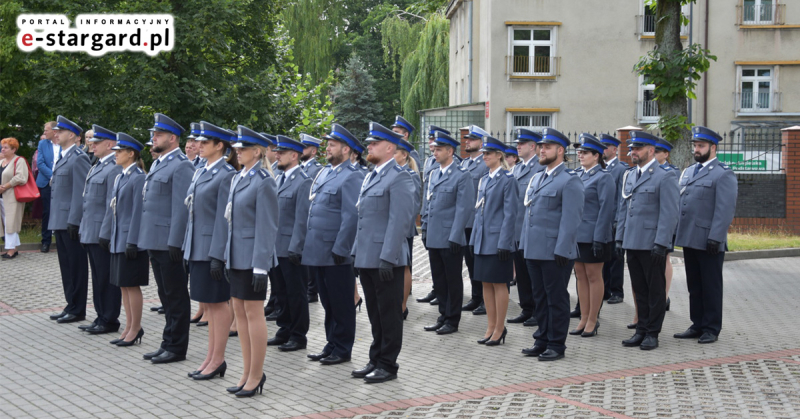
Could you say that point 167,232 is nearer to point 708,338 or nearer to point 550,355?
point 550,355

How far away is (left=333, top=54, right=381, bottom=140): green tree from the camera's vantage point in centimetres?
4425

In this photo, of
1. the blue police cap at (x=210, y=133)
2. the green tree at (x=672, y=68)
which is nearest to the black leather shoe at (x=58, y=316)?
the blue police cap at (x=210, y=133)

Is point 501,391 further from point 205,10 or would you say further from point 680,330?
point 205,10

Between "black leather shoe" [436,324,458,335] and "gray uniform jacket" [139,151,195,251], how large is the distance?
124 inches

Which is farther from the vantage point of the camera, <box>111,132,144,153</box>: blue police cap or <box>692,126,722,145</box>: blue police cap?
<box>692,126,722,145</box>: blue police cap

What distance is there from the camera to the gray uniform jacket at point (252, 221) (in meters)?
6.95

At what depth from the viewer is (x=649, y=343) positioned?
9.05m

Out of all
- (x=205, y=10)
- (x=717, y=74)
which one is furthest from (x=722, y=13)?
(x=205, y=10)

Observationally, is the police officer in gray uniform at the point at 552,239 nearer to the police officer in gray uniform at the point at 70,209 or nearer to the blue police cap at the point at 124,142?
the blue police cap at the point at 124,142

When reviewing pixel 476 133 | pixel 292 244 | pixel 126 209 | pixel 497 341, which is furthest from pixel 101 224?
pixel 497 341

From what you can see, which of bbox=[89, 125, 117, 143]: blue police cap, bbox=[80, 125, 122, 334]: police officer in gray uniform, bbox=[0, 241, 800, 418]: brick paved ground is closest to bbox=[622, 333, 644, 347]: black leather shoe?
bbox=[0, 241, 800, 418]: brick paved ground

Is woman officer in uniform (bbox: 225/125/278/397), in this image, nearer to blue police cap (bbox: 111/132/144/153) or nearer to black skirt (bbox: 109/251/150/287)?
black skirt (bbox: 109/251/150/287)

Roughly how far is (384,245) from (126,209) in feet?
9.57

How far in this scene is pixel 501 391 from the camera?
7.27 m
